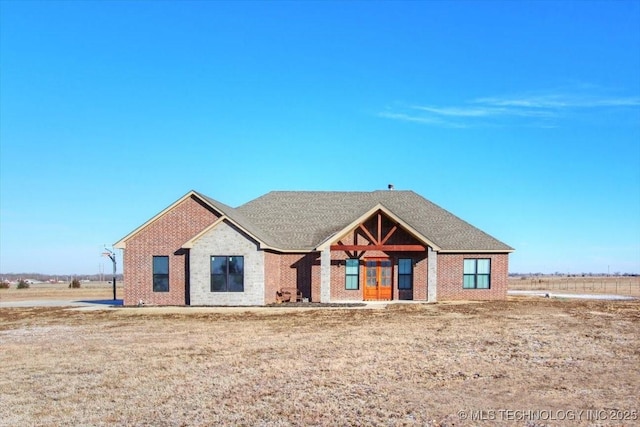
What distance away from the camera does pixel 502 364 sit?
1243 cm

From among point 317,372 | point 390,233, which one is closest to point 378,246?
point 390,233

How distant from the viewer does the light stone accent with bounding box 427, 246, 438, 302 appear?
3144cm

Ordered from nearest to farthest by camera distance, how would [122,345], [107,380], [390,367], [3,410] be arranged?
[3,410] < [107,380] < [390,367] < [122,345]

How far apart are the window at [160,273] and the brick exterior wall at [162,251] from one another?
209 mm

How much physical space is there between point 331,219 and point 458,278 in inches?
346

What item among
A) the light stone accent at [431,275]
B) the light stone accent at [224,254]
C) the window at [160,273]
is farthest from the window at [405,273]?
the window at [160,273]

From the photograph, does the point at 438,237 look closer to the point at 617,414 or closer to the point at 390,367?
the point at 390,367

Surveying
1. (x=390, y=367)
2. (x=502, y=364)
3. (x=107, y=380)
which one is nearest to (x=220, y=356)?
(x=107, y=380)

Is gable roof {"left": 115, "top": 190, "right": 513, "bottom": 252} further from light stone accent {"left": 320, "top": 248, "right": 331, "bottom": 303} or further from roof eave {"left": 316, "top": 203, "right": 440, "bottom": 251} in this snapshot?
light stone accent {"left": 320, "top": 248, "right": 331, "bottom": 303}

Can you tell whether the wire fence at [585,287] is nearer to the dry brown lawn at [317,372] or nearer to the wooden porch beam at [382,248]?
the wooden porch beam at [382,248]

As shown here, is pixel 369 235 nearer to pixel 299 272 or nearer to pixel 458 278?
pixel 299 272

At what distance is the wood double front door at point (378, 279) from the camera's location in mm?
32250

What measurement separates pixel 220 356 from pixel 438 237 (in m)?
22.7

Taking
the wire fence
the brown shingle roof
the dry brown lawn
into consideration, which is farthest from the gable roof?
the wire fence
